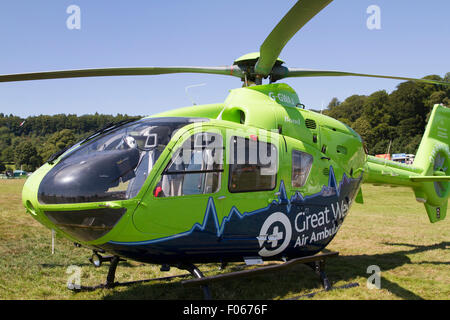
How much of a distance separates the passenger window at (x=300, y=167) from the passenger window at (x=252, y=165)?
0.48 m

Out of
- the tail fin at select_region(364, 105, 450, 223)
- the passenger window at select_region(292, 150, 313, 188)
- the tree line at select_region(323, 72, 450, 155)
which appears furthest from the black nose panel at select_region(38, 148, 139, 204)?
the tree line at select_region(323, 72, 450, 155)

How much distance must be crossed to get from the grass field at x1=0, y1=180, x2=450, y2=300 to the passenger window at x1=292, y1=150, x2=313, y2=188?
176 centimetres

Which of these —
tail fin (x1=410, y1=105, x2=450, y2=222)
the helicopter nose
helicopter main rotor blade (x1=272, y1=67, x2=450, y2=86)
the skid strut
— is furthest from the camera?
tail fin (x1=410, y1=105, x2=450, y2=222)

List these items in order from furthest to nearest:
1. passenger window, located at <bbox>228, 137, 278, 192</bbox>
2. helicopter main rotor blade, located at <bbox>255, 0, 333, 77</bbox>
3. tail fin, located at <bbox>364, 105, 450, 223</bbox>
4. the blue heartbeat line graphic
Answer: tail fin, located at <bbox>364, 105, 450, 223</bbox>, passenger window, located at <bbox>228, 137, 278, 192</bbox>, the blue heartbeat line graphic, helicopter main rotor blade, located at <bbox>255, 0, 333, 77</bbox>

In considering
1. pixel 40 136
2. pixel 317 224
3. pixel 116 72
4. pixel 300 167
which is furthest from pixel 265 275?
pixel 40 136

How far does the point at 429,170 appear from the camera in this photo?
31.4ft

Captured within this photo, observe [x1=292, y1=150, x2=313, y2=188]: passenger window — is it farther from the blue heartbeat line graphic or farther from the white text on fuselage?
the white text on fuselage

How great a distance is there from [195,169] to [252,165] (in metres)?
0.91

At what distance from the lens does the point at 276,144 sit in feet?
17.9

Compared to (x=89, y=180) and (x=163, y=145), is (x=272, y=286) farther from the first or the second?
(x=89, y=180)

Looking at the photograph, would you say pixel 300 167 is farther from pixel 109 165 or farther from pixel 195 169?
pixel 109 165

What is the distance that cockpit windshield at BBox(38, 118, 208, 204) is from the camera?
13.4 feet
